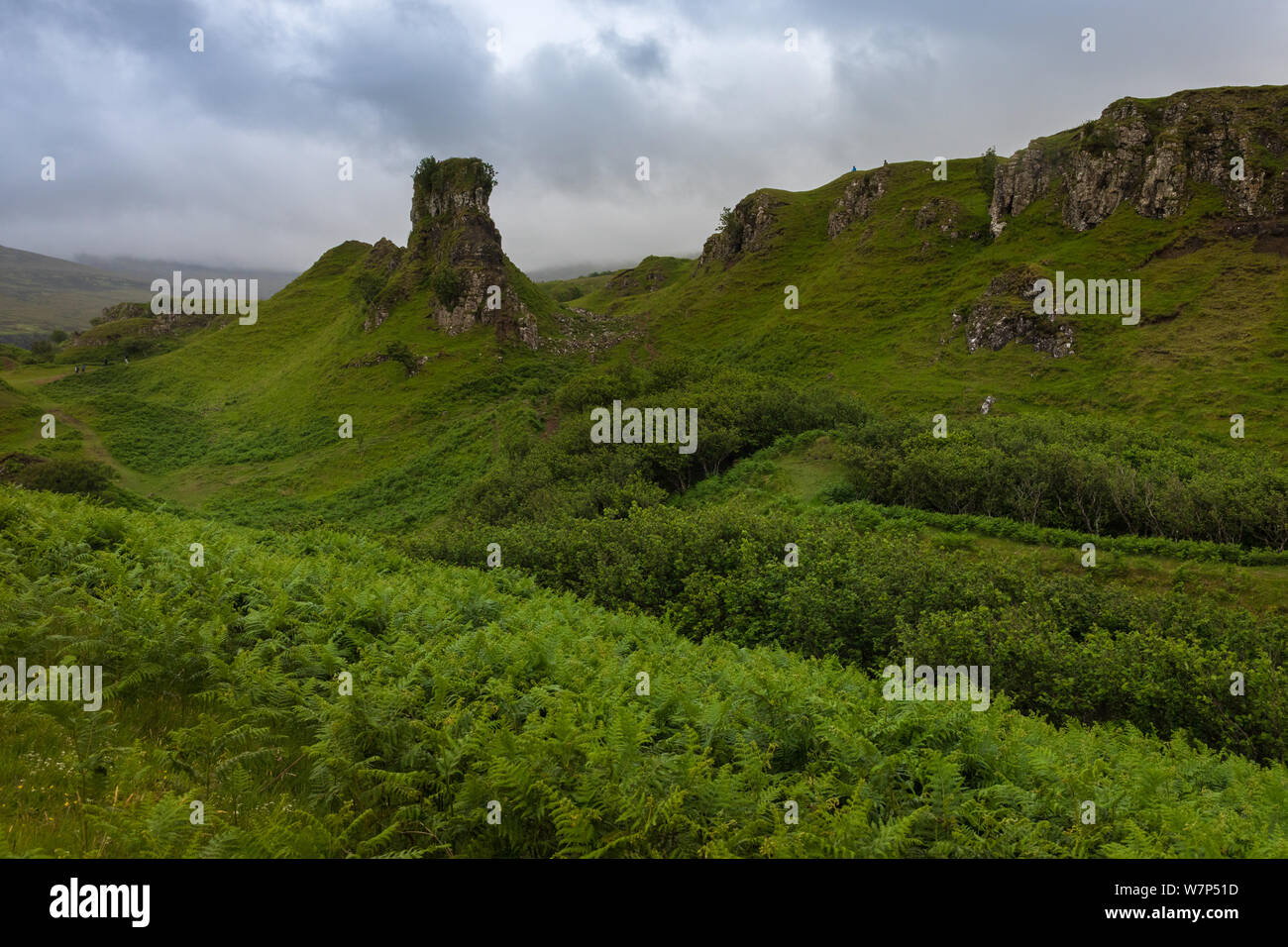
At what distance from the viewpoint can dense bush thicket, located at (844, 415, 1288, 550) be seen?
27.4 metres

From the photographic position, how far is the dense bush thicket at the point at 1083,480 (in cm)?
2739

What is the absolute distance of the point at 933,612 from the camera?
57.6 ft

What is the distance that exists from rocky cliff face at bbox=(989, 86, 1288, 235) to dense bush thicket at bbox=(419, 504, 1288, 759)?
278 ft

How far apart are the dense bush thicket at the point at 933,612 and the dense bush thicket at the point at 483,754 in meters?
3.49

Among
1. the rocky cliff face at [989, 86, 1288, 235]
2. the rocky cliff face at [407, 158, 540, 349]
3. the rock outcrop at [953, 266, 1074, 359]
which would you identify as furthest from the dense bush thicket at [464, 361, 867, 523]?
the rocky cliff face at [989, 86, 1288, 235]

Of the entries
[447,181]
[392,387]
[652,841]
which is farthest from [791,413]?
[447,181]

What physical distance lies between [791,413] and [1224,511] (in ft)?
90.4

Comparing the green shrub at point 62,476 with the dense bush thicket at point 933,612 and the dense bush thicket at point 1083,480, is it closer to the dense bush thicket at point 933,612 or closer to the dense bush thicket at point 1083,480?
Result: the dense bush thicket at point 933,612

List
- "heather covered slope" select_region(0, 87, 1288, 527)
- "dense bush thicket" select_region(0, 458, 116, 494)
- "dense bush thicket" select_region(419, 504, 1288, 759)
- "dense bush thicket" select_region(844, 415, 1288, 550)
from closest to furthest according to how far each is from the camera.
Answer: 1. "dense bush thicket" select_region(419, 504, 1288, 759)
2. "dense bush thicket" select_region(844, 415, 1288, 550)
3. "dense bush thicket" select_region(0, 458, 116, 494)
4. "heather covered slope" select_region(0, 87, 1288, 527)

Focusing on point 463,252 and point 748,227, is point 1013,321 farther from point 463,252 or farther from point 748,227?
point 463,252

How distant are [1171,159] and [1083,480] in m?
78.8

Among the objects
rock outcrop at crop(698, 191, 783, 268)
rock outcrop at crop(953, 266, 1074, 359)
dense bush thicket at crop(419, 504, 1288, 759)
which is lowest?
dense bush thicket at crop(419, 504, 1288, 759)

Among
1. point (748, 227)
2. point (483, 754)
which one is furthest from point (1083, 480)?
point (748, 227)

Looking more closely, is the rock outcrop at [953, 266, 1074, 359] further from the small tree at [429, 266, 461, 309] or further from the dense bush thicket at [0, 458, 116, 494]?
the dense bush thicket at [0, 458, 116, 494]
